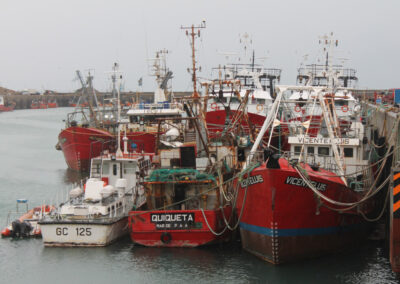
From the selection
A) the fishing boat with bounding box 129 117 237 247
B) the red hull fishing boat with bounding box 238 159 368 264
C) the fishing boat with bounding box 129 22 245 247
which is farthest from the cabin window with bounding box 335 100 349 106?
the red hull fishing boat with bounding box 238 159 368 264

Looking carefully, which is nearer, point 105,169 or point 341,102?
point 105,169

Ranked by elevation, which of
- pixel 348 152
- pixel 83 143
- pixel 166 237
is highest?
pixel 348 152

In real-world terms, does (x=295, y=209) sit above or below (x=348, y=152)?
below

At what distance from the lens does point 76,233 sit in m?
19.5

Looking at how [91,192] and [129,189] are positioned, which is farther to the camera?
[129,189]

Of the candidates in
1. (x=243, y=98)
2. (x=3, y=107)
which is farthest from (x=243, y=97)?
(x=3, y=107)

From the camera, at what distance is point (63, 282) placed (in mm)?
17203

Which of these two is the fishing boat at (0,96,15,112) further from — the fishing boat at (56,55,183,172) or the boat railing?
the boat railing

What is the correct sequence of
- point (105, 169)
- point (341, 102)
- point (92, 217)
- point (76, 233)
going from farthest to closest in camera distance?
point (341, 102) < point (105, 169) < point (92, 217) < point (76, 233)

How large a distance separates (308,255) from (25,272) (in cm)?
974

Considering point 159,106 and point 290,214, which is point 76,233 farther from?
point 159,106

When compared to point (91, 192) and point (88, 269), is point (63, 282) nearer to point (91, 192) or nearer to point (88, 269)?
point (88, 269)

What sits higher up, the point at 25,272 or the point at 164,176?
the point at 164,176

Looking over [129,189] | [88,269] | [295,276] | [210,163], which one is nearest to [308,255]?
[295,276]
